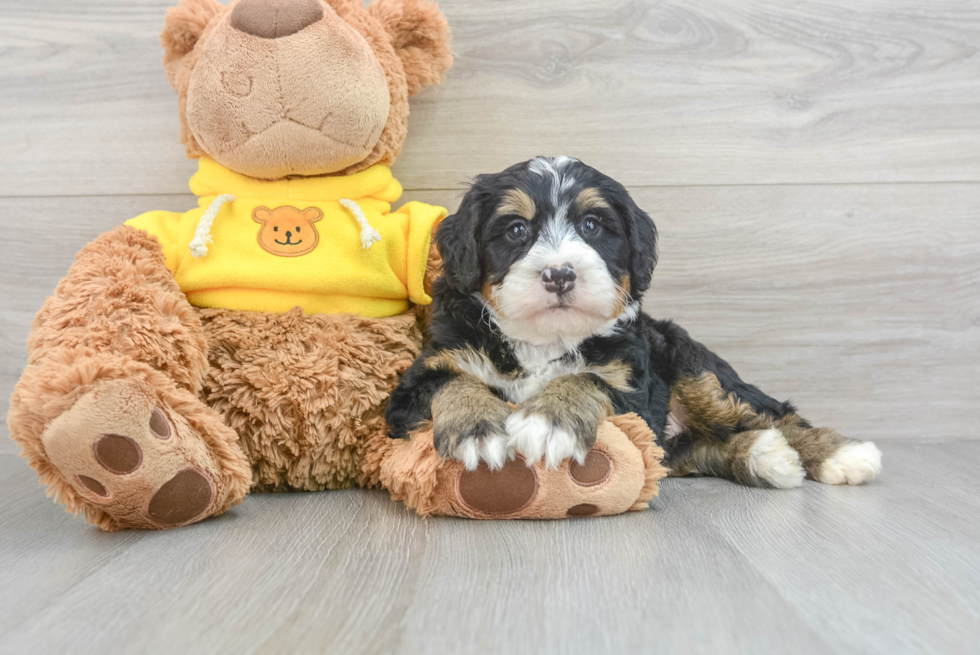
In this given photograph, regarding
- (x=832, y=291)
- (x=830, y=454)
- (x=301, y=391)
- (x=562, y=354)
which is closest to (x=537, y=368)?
(x=562, y=354)

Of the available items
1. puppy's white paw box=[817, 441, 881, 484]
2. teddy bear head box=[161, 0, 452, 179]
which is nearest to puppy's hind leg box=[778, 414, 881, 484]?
puppy's white paw box=[817, 441, 881, 484]

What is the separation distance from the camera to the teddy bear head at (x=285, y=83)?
6.35ft

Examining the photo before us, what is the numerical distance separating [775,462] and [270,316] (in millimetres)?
1491

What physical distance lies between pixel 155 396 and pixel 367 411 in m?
0.57

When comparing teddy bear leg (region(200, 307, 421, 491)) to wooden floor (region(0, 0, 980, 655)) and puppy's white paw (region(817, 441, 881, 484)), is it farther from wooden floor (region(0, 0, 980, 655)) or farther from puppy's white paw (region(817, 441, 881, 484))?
puppy's white paw (region(817, 441, 881, 484))

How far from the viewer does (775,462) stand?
2.05 metres

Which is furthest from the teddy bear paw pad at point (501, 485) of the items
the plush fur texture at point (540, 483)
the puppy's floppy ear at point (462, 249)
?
the puppy's floppy ear at point (462, 249)

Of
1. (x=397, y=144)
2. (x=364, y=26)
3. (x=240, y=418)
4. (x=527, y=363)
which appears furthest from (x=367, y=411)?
(x=364, y=26)

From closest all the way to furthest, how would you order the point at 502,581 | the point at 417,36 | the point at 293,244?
the point at 502,581 < the point at 293,244 < the point at 417,36

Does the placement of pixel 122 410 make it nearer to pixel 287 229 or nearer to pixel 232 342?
pixel 232 342

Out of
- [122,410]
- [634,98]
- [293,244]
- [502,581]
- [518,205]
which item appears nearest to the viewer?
[502,581]

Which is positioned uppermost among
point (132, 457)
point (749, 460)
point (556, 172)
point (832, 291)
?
point (556, 172)

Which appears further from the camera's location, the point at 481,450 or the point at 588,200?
the point at 588,200

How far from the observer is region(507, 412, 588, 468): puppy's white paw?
5.26 feet
